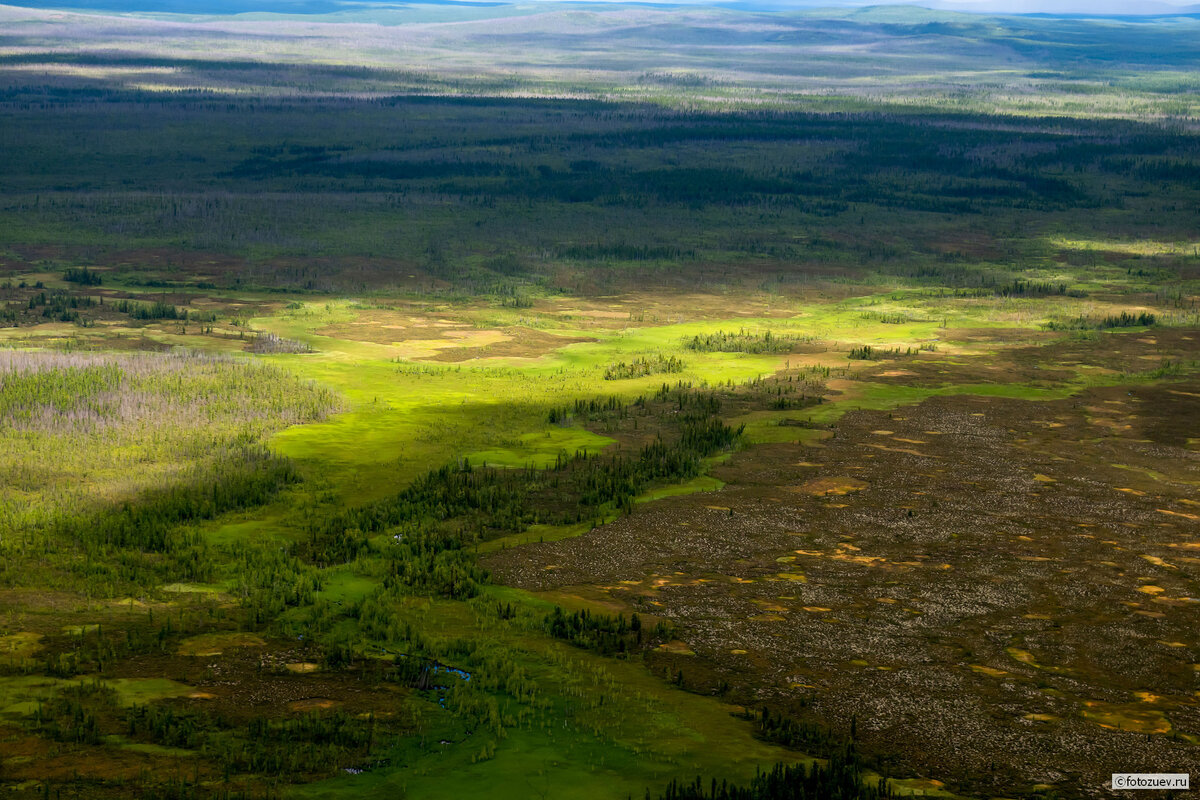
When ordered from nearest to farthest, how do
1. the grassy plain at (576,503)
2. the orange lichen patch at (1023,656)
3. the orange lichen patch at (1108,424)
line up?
the grassy plain at (576,503) → the orange lichen patch at (1023,656) → the orange lichen patch at (1108,424)

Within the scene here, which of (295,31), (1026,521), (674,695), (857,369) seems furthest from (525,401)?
(295,31)

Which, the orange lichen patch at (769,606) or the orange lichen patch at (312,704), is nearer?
the orange lichen patch at (312,704)

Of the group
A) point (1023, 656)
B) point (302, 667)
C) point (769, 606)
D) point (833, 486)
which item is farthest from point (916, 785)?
point (833, 486)

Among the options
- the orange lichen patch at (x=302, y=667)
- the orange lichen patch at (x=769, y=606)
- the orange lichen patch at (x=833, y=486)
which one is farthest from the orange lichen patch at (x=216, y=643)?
the orange lichen patch at (x=833, y=486)

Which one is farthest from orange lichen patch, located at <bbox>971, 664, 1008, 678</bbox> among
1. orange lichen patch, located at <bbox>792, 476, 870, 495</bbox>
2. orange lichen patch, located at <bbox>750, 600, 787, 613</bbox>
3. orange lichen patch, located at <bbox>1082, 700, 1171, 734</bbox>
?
orange lichen patch, located at <bbox>792, 476, 870, 495</bbox>

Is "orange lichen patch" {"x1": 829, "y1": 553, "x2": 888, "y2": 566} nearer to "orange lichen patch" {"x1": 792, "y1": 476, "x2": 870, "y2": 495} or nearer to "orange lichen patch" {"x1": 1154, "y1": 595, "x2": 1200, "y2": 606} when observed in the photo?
"orange lichen patch" {"x1": 792, "y1": 476, "x2": 870, "y2": 495}

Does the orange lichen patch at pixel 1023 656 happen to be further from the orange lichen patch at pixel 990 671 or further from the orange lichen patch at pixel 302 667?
the orange lichen patch at pixel 302 667
